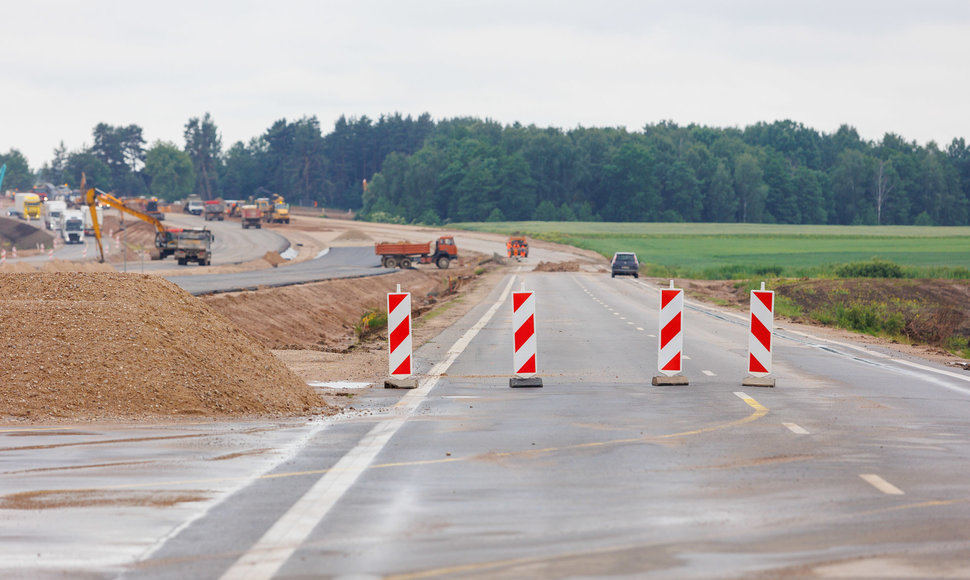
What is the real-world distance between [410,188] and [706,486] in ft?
604

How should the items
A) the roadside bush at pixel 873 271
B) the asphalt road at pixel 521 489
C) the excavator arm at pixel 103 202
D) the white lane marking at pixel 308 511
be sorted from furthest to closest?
the excavator arm at pixel 103 202 < the roadside bush at pixel 873 271 < the asphalt road at pixel 521 489 < the white lane marking at pixel 308 511

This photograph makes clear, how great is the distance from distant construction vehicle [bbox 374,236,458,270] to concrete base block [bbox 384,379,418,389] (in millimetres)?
58282

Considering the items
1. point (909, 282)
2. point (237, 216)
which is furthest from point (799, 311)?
point (237, 216)

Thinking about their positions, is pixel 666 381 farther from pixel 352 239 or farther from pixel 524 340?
pixel 352 239

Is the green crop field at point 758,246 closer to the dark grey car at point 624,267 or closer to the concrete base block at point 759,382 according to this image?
the dark grey car at point 624,267

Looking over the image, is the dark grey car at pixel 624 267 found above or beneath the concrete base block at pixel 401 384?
beneath

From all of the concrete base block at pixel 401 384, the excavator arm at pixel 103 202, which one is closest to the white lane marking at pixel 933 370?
the concrete base block at pixel 401 384

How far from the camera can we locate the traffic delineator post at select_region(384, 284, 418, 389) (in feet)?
49.5

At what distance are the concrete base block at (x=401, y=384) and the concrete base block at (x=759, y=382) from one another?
448cm

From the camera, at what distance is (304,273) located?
5956 centimetres

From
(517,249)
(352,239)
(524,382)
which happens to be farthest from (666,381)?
(352,239)

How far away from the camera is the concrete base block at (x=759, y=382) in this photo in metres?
15.2

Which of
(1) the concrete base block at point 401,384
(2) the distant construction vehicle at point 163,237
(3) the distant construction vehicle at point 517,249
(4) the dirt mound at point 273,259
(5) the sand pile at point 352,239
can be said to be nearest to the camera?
(1) the concrete base block at point 401,384

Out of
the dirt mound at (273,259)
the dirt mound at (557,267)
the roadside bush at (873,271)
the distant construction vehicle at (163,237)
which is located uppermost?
the distant construction vehicle at (163,237)
